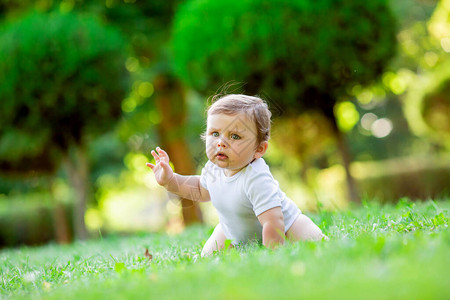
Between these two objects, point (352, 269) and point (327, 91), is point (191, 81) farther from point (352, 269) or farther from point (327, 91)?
point (352, 269)

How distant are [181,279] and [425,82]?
11.8m

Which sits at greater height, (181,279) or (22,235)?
(181,279)

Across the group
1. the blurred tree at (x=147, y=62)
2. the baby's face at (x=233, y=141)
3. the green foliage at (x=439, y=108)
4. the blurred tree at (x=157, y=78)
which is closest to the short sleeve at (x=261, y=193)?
A: the baby's face at (x=233, y=141)

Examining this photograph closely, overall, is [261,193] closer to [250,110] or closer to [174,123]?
[250,110]

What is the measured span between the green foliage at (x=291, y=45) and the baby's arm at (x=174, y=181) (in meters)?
4.42

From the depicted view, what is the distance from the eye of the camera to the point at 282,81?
7594 mm

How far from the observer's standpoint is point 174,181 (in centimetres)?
323

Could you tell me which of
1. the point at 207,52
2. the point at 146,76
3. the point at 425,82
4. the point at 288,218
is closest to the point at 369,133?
the point at 425,82

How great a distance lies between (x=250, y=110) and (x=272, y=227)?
0.78 metres

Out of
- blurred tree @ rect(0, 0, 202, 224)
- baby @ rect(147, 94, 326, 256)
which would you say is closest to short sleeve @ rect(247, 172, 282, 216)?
baby @ rect(147, 94, 326, 256)

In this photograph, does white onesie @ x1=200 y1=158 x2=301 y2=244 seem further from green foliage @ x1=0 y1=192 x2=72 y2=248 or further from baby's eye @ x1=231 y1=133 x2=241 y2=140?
green foliage @ x1=0 y1=192 x2=72 y2=248

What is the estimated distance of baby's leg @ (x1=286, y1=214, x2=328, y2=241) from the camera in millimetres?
2951

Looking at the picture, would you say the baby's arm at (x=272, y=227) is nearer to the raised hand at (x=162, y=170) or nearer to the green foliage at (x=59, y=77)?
the raised hand at (x=162, y=170)

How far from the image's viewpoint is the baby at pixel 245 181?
109 inches
